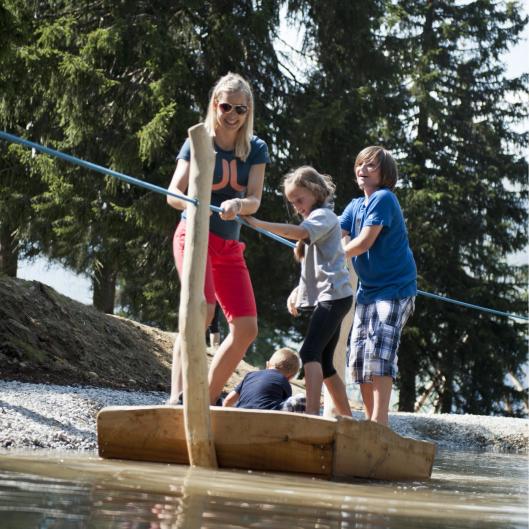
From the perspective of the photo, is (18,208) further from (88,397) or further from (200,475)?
(200,475)

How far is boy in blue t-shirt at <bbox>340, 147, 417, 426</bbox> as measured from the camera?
520 cm

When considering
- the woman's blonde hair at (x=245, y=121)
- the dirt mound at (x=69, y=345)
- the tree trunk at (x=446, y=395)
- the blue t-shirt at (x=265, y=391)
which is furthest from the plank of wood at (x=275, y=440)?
the tree trunk at (x=446, y=395)

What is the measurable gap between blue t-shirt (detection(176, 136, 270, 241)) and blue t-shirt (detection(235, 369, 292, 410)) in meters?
0.88

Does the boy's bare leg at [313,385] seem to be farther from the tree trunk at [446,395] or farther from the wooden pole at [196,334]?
the tree trunk at [446,395]

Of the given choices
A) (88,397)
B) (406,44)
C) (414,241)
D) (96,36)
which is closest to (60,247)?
(96,36)

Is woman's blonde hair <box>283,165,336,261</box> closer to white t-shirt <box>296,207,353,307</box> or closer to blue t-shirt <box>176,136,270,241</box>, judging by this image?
white t-shirt <box>296,207,353,307</box>

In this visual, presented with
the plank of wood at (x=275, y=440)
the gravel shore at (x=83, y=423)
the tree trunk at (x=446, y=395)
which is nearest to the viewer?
the plank of wood at (x=275, y=440)

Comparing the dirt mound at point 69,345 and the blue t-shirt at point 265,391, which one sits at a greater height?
the dirt mound at point 69,345

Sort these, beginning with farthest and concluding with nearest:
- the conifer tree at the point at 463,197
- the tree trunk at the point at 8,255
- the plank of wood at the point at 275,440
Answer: the conifer tree at the point at 463,197
the tree trunk at the point at 8,255
the plank of wood at the point at 275,440

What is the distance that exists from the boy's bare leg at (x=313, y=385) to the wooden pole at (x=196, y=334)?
645 mm

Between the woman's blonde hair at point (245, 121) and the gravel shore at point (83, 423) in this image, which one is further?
the gravel shore at point (83, 423)

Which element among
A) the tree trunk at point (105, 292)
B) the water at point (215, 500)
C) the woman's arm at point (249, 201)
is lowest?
the water at point (215, 500)

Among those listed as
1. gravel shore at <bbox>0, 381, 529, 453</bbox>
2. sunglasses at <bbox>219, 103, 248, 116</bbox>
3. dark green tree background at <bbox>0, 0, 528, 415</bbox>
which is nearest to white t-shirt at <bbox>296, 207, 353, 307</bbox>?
sunglasses at <bbox>219, 103, 248, 116</bbox>

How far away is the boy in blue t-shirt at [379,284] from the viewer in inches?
205
